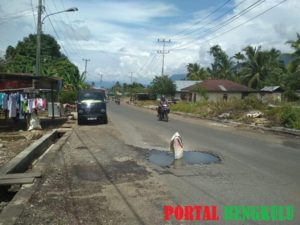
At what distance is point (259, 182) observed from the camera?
28.7 feet

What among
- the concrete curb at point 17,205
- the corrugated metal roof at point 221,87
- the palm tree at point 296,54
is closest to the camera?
the concrete curb at point 17,205

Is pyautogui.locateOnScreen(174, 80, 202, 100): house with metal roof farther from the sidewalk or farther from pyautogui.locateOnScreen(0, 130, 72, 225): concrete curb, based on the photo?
pyautogui.locateOnScreen(0, 130, 72, 225): concrete curb

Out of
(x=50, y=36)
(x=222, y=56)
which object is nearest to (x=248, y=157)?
(x=50, y=36)

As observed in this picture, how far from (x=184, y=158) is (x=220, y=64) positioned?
257ft

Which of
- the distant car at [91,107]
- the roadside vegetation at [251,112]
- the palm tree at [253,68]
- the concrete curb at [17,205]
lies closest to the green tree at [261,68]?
the palm tree at [253,68]

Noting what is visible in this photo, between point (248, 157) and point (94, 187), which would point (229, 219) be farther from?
point (248, 157)

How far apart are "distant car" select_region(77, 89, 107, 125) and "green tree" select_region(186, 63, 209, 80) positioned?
65.7 meters

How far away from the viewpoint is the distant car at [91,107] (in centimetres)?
2525

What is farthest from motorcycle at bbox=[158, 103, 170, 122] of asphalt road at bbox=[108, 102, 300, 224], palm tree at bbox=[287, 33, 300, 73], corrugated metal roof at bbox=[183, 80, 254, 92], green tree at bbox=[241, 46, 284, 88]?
green tree at bbox=[241, 46, 284, 88]

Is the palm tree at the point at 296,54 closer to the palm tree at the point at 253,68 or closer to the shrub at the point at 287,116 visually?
the palm tree at the point at 253,68

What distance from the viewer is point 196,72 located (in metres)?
93.2

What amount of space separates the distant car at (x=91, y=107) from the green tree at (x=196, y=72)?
6570 centimetres

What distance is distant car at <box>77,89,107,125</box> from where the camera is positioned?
→ 82.8 ft

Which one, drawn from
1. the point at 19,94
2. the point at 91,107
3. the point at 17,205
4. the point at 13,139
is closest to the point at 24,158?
the point at 17,205
